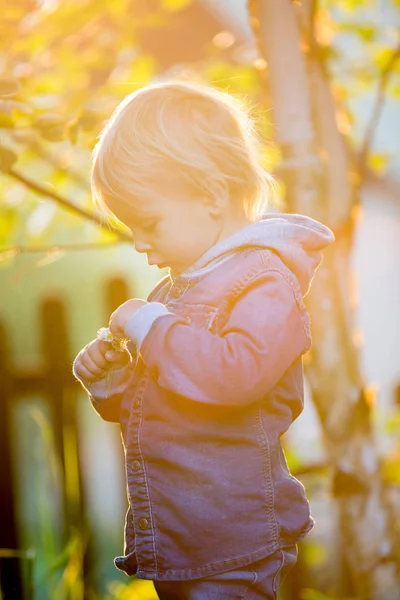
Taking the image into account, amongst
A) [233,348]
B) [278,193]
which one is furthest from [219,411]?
[278,193]

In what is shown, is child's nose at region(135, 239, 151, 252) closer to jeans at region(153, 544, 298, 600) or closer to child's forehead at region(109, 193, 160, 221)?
child's forehead at region(109, 193, 160, 221)

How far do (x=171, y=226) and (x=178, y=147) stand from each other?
0.13 m

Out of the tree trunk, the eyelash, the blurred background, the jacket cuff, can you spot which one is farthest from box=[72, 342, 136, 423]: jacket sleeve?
the tree trunk

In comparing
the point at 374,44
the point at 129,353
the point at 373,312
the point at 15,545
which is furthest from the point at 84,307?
the point at 129,353

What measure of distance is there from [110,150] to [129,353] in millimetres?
357

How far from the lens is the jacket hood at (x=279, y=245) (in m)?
1.30

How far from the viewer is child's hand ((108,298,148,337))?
128 centimetres

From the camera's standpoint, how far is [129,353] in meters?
1.35

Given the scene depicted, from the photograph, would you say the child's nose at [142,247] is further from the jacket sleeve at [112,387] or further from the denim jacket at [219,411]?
the jacket sleeve at [112,387]

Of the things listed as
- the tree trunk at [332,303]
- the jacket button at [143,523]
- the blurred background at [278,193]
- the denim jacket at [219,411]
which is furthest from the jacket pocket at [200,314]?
the tree trunk at [332,303]

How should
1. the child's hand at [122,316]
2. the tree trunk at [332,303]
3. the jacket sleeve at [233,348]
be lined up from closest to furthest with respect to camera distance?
the jacket sleeve at [233,348] < the child's hand at [122,316] < the tree trunk at [332,303]

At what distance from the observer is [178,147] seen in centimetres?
128

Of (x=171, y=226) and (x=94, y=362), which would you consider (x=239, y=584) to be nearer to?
(x=94, y=362)

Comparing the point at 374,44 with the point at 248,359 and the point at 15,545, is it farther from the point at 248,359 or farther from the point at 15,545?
the point at 15,545
